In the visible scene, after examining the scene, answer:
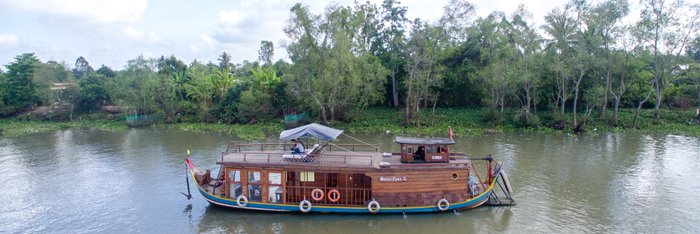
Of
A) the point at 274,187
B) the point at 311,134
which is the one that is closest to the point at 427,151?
the point at 311,134

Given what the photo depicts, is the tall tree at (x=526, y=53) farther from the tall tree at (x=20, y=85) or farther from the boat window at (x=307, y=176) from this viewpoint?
the tall tree at (x=20, y=85)

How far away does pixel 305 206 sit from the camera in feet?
51.1

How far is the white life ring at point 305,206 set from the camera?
15531 mm

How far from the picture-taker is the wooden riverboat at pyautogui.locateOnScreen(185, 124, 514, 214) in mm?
15367

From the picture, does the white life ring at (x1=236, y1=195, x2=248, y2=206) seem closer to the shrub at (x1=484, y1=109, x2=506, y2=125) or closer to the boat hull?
the boat hull

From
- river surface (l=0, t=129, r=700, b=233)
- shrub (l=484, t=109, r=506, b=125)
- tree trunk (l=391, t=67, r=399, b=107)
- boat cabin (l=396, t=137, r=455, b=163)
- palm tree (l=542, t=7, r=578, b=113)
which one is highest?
palm tree (l=542, t=7, r=578, b=113)

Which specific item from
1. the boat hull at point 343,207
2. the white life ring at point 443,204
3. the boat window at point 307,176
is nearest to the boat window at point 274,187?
the boat hull at point 343,207

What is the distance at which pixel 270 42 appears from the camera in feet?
210

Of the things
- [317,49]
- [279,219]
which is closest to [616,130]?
[317,49]

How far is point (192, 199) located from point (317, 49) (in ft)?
65.5

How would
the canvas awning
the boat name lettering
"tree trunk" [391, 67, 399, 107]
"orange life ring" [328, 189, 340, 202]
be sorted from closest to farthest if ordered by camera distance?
the boat name lettering
"orange life ring" [328, 189, 340, 202]
the canvas awning
"tree trunk" [391, 67, 399, 107]

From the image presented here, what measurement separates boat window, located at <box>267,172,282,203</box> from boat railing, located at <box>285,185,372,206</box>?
1.01 ft

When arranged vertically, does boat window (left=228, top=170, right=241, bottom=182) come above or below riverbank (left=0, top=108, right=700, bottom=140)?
below

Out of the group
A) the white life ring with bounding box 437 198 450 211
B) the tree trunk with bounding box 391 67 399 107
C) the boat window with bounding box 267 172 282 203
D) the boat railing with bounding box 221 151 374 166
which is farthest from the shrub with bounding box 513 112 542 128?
the boat window with bounding box 267 172 282 203
